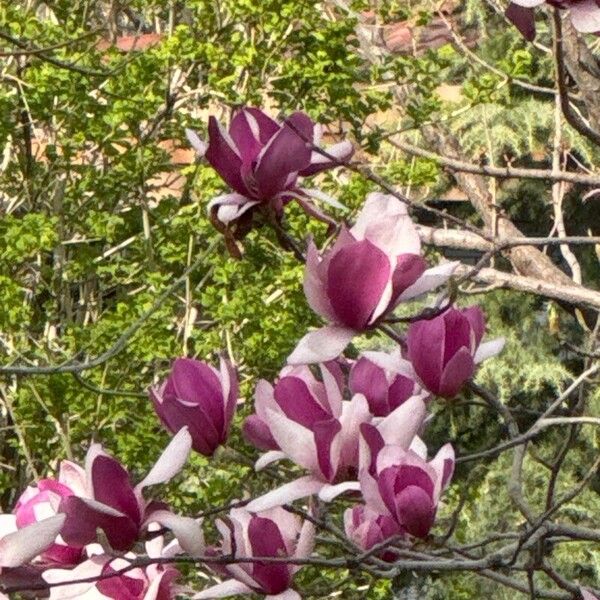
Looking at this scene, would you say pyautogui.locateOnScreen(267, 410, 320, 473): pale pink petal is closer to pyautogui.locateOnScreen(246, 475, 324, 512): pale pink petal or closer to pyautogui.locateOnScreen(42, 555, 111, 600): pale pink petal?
pyautogui.locateOnScreen(246, 475, 324, 512): pale pink petal

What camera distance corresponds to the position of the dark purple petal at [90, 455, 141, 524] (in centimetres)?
110

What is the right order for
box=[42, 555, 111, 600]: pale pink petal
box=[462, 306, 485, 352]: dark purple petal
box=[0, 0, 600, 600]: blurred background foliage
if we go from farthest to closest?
1. box=[0, 0, 600, 600]: blurred background foliage
2. box=[462, 306, 485, 352]: dark purple petal
3. box=[42, 555, 111, 600]: pale pink petal

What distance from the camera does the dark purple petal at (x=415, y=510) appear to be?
106 centimetres

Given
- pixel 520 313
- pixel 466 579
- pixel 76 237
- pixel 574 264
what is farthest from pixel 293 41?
pixel 520 313

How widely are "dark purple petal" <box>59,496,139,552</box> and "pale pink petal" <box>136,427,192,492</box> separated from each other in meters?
0.04

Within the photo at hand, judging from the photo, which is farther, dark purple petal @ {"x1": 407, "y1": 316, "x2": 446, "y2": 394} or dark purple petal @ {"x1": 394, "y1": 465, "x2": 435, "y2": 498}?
dark purple petal @ {"x1": 407, "y1": 316, "x2": 446, "y2": 394}

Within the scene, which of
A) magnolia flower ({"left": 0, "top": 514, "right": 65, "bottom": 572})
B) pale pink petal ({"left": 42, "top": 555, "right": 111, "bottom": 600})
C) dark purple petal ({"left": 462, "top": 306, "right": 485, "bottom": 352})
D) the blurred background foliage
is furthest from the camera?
the blurred background foliage

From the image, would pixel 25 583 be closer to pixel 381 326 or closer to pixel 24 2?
pixel 381 326

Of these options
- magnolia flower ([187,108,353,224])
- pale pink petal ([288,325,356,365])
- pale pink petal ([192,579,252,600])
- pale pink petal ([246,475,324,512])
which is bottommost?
pale pink petal ([192,579,252,600])

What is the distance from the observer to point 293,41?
14.6ft

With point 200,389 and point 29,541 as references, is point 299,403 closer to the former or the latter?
point 200,389

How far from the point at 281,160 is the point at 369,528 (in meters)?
0.30

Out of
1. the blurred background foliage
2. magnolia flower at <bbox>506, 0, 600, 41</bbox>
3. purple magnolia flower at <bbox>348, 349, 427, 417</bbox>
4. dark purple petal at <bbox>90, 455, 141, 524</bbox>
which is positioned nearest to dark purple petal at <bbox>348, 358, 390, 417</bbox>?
purple magnolia flower at <bbox>348, 349, 427, 417</bbox>

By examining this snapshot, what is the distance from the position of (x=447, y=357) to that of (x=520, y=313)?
20.4 feet
